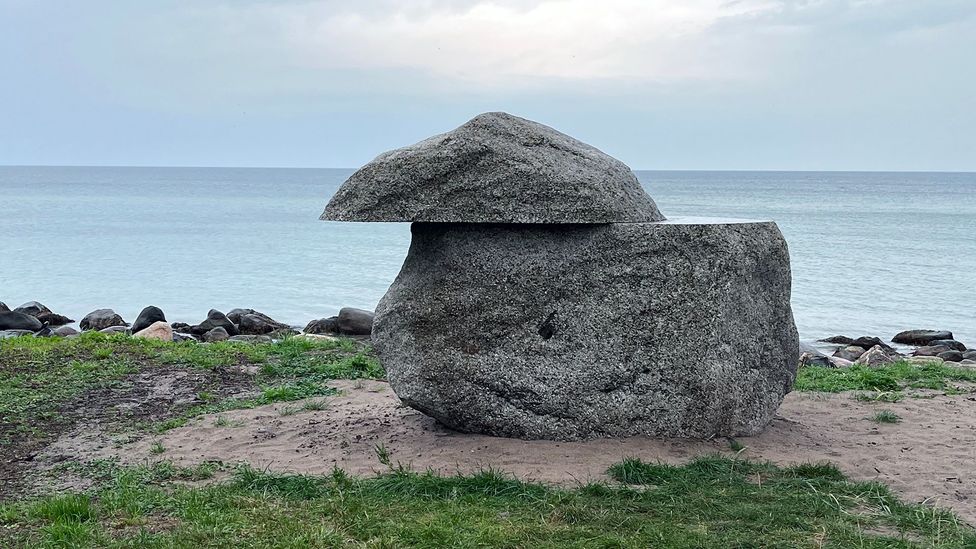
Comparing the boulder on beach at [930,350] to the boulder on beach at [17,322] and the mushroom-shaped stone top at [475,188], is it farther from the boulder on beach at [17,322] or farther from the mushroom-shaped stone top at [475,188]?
the boulder on beach at [17,322]

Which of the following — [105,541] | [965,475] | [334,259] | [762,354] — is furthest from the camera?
[334,259]

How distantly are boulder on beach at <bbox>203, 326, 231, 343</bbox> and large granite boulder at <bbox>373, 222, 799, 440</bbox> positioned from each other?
10849 mm

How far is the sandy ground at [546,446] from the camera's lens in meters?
7.54

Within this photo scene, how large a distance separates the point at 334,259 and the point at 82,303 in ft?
46.1

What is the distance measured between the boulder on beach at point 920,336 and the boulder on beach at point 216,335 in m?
14.3

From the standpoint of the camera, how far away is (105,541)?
5914mm

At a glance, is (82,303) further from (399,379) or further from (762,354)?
(762,354)

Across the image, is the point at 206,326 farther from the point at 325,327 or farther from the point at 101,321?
the point at 101,321

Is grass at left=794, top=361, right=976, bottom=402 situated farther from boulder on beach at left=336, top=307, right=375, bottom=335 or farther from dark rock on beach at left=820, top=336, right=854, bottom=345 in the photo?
Result: boulder on beach at left=336, top=307, right=375, bottom=335

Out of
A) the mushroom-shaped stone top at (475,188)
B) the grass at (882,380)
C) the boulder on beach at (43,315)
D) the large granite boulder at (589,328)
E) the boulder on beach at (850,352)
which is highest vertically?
the mushroom-shaped stone top at (475,188)

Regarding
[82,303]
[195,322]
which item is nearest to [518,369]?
[195,322]

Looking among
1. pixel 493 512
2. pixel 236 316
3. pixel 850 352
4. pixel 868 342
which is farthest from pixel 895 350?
pixel 493 512

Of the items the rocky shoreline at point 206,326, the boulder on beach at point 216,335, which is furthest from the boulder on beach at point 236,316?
the boulder on beach at point 216,335

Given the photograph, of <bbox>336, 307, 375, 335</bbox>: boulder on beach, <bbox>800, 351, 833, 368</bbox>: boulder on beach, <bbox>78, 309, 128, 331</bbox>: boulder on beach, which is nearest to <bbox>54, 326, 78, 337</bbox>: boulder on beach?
<bbox>78, 309, 128, 331</bbox>: boulder on beach
